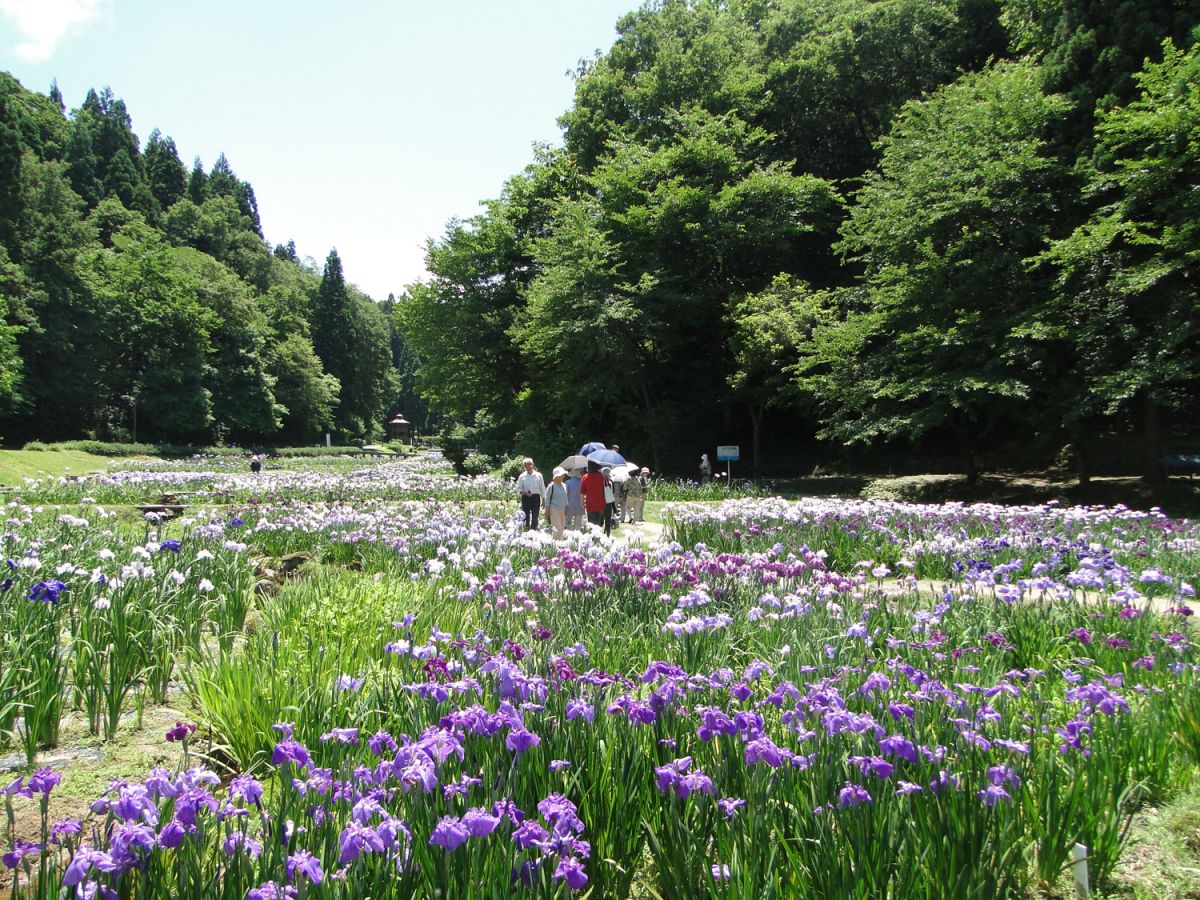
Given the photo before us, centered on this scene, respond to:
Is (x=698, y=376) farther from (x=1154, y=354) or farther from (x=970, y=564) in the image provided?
(x=970, y=564)

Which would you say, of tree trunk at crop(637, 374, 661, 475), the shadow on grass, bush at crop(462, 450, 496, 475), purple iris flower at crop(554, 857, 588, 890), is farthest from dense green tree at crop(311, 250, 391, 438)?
purple iris flower at crop(554, 857, 588, 890)

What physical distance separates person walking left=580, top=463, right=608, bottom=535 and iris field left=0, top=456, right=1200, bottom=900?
4619 millimetres

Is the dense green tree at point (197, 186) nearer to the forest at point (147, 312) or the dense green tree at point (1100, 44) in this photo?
the forest at point (147, 312)

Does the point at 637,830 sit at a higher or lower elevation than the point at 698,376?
lower

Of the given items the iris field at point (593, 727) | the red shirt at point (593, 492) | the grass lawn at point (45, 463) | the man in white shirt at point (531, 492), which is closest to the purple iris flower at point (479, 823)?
the iris field at point (593, 727)

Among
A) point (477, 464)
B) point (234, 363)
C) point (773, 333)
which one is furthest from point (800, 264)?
point (234, 363)

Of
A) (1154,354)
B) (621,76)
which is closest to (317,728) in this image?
(1154,354)

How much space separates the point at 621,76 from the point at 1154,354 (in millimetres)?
24468

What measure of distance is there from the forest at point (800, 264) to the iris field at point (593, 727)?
40.9 ft

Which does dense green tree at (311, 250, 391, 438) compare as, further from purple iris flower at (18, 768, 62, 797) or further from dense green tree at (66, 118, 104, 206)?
purple iris flower at (18, 768, 62, 797)

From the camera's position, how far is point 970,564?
19.9 feet

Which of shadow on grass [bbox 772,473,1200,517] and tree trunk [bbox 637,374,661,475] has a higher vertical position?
tree trunk [bbox 637,374,661,475]

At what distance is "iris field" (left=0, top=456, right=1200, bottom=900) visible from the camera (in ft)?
6.44

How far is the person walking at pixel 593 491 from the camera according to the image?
11234mm
